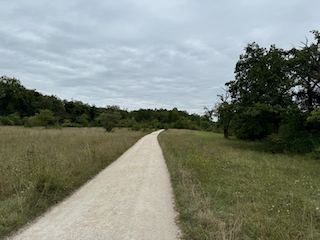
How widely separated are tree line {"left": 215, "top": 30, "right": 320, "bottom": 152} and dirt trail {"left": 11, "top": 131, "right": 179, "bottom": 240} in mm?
12974

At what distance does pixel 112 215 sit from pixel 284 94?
18.2 meters

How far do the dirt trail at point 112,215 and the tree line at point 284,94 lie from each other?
511 inches

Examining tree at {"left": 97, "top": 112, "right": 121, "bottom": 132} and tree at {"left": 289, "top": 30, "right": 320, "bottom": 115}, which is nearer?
tree at {"left": 289, "top": 30, "right": 320, "bottom": 115}

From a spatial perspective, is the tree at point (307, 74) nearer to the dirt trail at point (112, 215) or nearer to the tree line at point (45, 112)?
the dirt trail at point (112, 215)

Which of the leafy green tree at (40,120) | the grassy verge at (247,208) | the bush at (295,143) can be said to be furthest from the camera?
the leafy green tree at (40,120)

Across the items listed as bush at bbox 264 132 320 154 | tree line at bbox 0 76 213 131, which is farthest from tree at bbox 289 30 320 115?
tree line at bbox 0 76 213 131

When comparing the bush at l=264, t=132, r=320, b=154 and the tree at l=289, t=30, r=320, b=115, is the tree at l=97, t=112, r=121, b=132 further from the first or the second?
the tree at l=289, t=30, r=320, b=115

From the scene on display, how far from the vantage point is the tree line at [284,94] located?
1536 cm

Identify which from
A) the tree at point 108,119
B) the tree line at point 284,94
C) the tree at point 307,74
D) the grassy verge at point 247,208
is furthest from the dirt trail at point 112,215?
the tree at point 108,119

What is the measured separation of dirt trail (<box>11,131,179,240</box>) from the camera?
3.45 m

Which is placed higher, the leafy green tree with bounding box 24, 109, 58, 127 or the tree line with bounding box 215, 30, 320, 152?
the tree line with bounding box 215, 30, 320, 152

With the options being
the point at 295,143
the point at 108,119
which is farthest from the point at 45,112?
the point at 295,143

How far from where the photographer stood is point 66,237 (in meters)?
3.37

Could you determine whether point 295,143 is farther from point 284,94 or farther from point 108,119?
point 108,119
